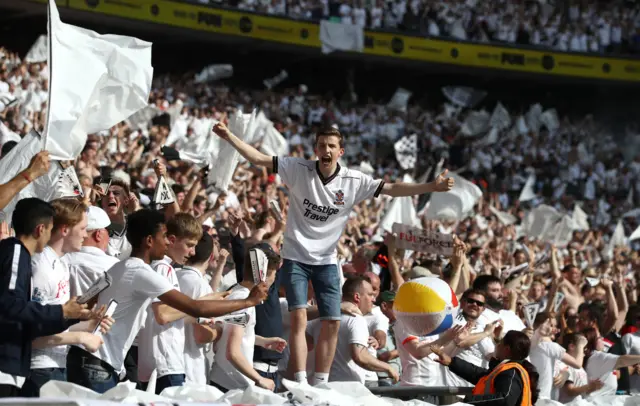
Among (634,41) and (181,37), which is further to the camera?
(634,41)

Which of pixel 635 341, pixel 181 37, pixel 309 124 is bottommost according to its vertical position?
pixel 635 341

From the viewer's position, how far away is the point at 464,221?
18812mm

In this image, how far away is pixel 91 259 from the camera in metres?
6.48

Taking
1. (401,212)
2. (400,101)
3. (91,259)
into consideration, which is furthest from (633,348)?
(400,101)

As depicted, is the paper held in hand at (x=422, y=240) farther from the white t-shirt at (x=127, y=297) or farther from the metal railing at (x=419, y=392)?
the white t-shirt at (x=127, y=297)

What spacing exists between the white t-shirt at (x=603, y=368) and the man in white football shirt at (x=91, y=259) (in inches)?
199

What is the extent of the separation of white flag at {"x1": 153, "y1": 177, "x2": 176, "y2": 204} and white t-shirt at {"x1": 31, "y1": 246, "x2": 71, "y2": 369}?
2624 millimetres

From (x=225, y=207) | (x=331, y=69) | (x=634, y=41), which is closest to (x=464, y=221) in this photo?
(x=225, y=207)

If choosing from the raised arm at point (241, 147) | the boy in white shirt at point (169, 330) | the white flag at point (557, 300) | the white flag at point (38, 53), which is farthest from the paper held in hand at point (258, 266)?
the white flag at point (38, 53)

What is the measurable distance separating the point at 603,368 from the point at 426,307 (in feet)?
11.1

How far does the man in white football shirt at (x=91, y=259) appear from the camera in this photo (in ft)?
20.8

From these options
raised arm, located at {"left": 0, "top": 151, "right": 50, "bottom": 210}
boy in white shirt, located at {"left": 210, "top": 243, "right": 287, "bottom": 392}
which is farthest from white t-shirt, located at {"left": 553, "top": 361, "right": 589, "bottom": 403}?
raised arm, located at {"left": 0, "top": 151, "right": 50, "bottom": 210}

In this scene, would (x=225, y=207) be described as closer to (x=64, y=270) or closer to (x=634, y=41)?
(x=64, y=270)

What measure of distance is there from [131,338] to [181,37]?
26.2m
